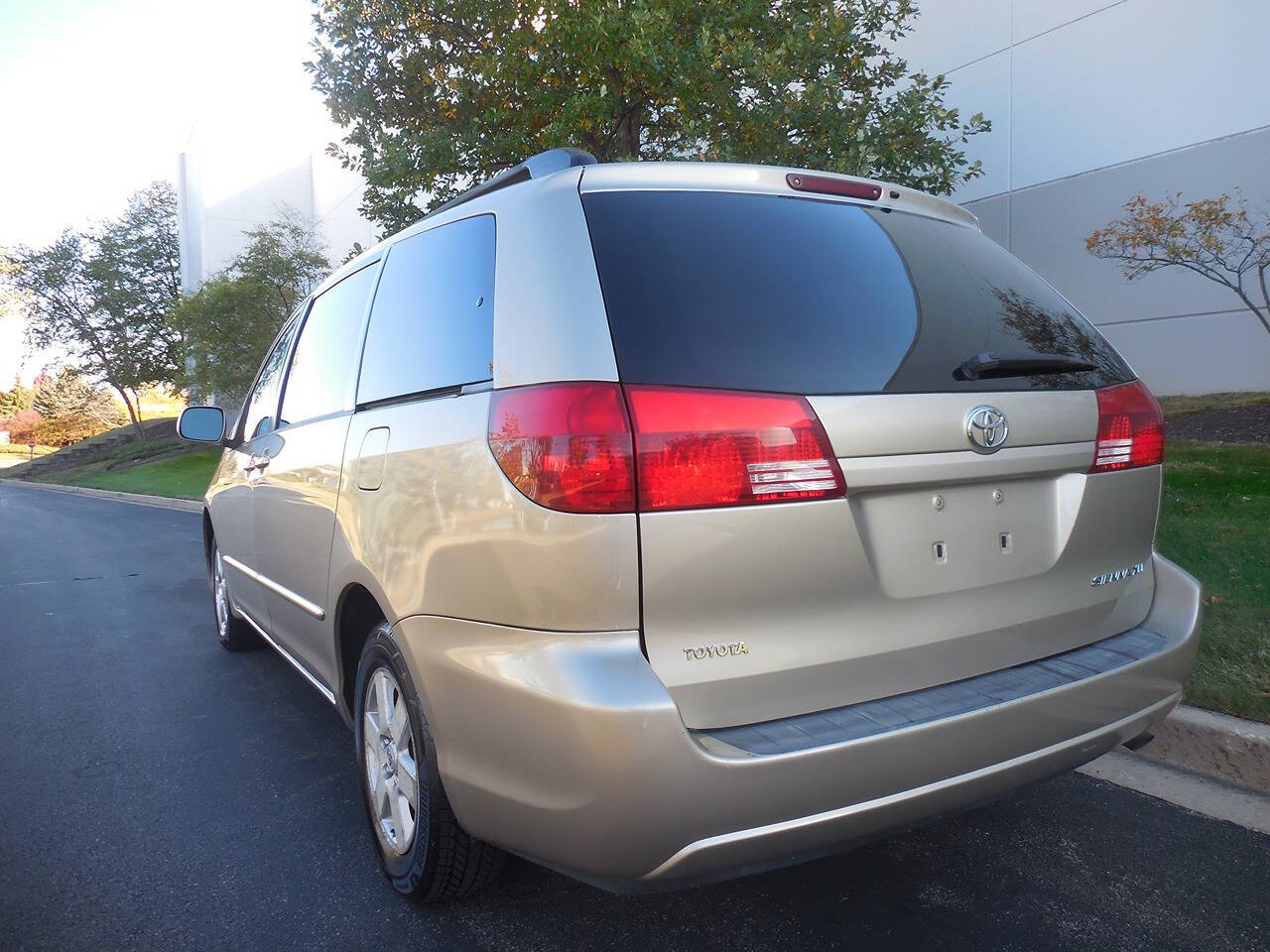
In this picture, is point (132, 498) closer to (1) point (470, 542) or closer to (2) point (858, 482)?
(1) point (470, 542)

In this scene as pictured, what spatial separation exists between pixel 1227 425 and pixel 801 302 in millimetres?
8958

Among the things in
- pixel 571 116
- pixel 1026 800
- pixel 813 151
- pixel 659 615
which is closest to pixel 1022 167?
Result: pixel 813 151

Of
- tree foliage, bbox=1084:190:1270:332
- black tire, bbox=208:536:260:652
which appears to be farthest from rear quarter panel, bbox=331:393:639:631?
tree foliage, bbox=1084:190:1270:332

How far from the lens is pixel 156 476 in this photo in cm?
2880

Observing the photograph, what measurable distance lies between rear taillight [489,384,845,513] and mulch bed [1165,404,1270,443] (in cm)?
851

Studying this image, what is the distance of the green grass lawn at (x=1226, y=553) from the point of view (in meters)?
3.48

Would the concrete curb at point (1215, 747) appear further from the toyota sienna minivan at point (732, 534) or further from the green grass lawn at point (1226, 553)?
the toyota sienna minivan at point (732, 534)

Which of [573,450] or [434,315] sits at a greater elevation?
[434,315]

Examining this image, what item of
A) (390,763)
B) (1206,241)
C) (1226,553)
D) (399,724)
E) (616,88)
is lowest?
(1226,553)

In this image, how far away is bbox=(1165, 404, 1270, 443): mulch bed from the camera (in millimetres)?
8836

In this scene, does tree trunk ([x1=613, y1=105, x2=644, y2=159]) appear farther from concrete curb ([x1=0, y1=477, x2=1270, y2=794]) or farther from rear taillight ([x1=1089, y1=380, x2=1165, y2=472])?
rear taillight ([x1=1089, y1=380, x2=1165, y2=472])

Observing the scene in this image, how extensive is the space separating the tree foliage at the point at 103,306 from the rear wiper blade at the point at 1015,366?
44884 mm

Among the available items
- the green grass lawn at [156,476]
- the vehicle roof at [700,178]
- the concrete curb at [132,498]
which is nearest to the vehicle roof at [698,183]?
the vehicle roof at [700,178]

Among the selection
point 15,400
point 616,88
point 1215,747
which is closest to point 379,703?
point 1215,747
